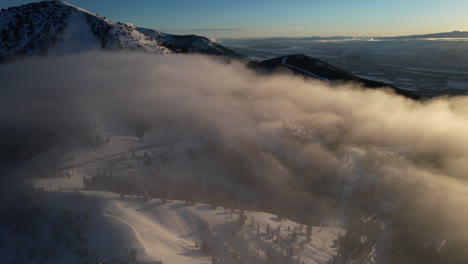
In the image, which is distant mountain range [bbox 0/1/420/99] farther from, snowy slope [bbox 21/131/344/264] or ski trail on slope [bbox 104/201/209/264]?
ski trail on slope [bbox 104/201/209/264]

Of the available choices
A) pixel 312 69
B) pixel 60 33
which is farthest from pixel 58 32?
pixel 312 69

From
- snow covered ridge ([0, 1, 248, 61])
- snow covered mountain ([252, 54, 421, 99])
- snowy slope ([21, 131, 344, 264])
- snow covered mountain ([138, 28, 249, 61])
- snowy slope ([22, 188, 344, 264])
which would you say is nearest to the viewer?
snowy slope ([22, 188, 344, 264])

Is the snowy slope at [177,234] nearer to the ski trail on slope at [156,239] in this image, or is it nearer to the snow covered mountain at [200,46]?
the ski trail on slope at [156,239]

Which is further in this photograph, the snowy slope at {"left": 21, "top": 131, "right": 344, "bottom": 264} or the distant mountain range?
the distant mountain range

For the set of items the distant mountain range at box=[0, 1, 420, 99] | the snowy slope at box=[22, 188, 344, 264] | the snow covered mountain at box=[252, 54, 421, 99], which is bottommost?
the snowy slope at box=[22, 188, 344, 264]

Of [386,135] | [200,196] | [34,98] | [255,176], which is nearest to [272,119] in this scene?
[255,176]

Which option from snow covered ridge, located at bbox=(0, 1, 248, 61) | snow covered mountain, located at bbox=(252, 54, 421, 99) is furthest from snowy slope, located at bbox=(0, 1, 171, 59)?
snow covered mountain, located at bbox=(252, 54, 421, 99)

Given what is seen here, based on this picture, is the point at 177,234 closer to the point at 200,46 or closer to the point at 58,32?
the point at 58,32

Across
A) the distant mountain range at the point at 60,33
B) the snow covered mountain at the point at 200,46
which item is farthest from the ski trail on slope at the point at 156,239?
the snow covered mountain at the point at 200,46

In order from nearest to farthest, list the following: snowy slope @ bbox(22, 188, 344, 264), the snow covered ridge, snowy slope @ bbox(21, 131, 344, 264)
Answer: snowy slope @ bbox(22, 188, 344, 264)
snowy slope @ bbox(21, 131, 344, 264)
the snow covered ridge
